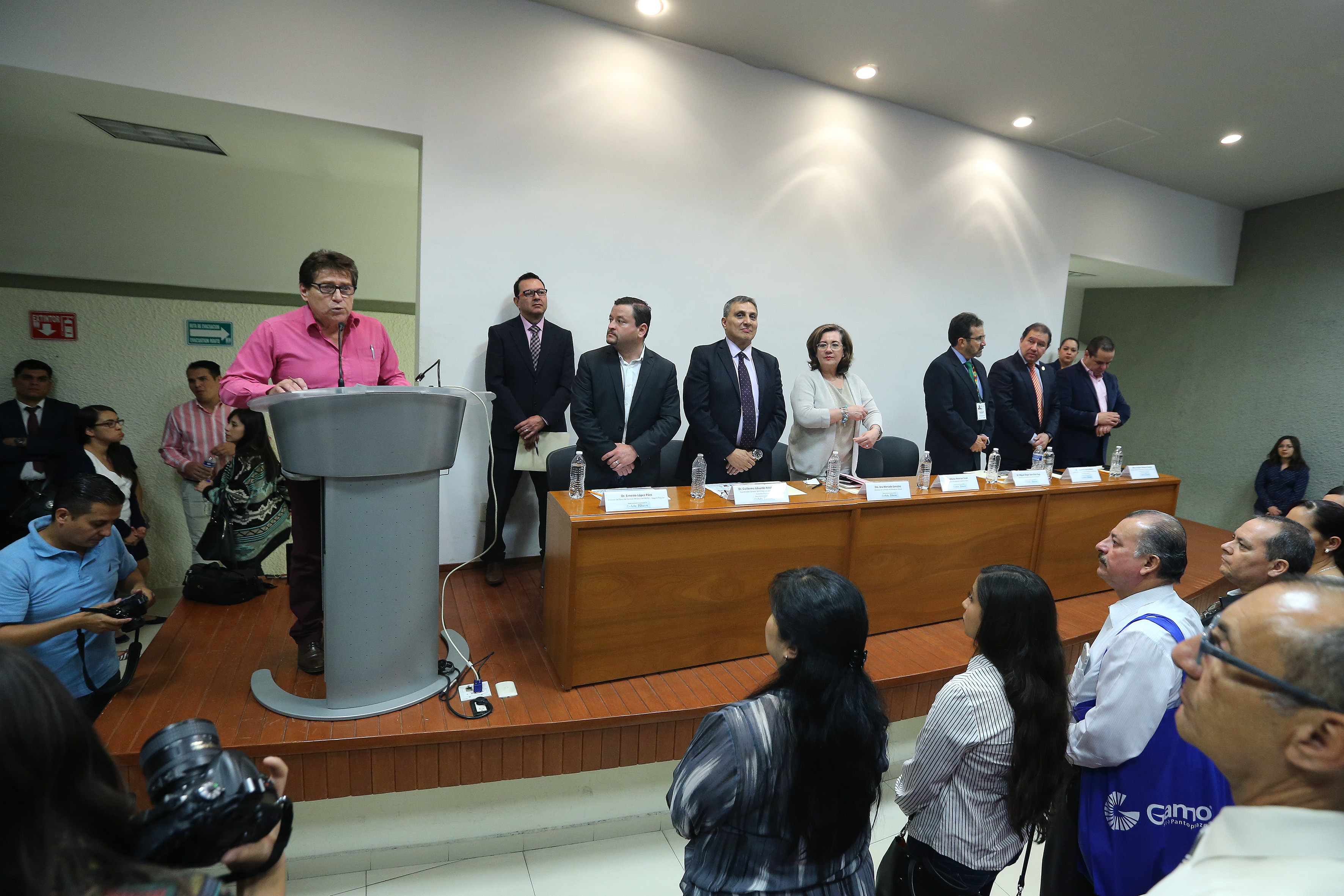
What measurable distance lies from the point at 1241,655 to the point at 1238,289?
25.6ft

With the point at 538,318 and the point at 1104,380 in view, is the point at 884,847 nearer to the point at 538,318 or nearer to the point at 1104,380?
the point at 538,318

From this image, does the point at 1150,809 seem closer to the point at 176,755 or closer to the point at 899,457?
the point at 176,755

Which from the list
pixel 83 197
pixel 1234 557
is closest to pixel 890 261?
pixel 1234 557

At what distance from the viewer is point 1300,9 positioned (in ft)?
10.5

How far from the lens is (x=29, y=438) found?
338cm

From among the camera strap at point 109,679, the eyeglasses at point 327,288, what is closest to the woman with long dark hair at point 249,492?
the camera strap at point 109,679

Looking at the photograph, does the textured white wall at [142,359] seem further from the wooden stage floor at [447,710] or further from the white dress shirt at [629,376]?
the white dress shirt at [629,376]

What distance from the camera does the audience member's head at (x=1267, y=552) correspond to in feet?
5.64

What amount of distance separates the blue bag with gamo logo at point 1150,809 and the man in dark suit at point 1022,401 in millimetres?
2848

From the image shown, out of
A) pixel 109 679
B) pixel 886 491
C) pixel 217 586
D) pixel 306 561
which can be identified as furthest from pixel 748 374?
pixel 109 679

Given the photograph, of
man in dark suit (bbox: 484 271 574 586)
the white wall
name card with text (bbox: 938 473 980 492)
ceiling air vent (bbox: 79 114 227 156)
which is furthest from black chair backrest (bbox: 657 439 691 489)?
ceiling air vent (bbox: 79 114 227 156)

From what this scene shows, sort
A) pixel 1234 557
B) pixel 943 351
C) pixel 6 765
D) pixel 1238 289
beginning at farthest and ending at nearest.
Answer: pixel 1238 289 < pixel 943 351 < pixel 1234 557 < pixel 6 765

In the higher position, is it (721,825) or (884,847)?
(721,825)

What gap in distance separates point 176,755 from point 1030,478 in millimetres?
3358
